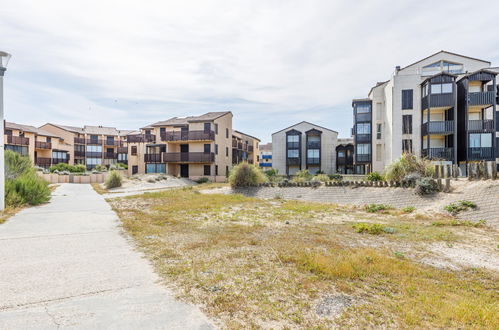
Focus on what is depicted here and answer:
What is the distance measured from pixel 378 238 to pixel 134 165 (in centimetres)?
4297

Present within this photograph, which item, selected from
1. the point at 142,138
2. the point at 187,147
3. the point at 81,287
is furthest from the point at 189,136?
the point at 81,287

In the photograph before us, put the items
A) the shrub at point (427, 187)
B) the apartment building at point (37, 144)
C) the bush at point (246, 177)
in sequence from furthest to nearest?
the apartment building at point (37, 144), the bush at point (246, 177), the shrub at point (427, 187)

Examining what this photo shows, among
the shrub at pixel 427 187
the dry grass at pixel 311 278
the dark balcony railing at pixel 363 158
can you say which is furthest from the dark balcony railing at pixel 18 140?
the shrub at pixel 427 187

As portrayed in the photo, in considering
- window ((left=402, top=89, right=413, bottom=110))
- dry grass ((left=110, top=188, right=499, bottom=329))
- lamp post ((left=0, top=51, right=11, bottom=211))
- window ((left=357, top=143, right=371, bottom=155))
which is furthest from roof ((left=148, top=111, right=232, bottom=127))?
dry grass ((left=110, top=188, right=499, bottom=329))

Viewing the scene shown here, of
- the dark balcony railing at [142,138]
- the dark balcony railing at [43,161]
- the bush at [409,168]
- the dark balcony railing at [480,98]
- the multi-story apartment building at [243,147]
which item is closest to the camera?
the bush at [409,168]

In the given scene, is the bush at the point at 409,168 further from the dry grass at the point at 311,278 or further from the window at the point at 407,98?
the window at the point at 407,98

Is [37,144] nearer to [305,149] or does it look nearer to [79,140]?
[79,140]

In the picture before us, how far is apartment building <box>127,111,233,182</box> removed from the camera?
1455 inches

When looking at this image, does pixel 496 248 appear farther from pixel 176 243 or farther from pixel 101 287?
pixel 101 287

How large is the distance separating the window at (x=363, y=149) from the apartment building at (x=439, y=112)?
152cm

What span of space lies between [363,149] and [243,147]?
22725 millimetres

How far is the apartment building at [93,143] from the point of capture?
185 feet

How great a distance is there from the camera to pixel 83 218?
991 centimetres

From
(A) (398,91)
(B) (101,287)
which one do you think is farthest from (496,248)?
(A) (398,91)
